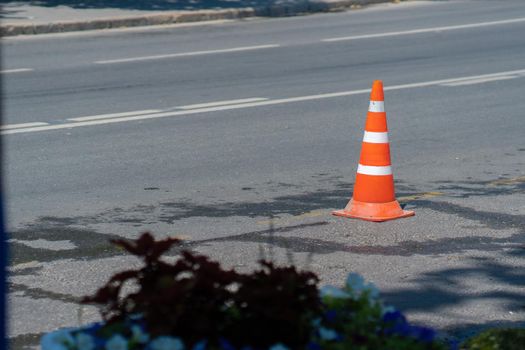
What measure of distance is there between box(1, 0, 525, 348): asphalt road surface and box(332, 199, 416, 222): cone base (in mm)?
66

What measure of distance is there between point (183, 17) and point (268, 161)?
11631 mm

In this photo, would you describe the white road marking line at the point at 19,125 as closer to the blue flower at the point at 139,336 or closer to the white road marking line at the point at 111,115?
the white road marking line at the point at 111,115

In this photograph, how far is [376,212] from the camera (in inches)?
284

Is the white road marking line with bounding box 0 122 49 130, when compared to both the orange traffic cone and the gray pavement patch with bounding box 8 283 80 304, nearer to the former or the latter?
the orange traffic cone

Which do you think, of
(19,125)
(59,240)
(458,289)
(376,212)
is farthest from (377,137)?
(19,125)

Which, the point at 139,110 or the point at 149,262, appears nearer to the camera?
the point at 149,262

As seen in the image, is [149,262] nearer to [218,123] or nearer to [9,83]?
[218,123]

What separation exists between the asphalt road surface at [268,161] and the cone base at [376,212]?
0.22 feet

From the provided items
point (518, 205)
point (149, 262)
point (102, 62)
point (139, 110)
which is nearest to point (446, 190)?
point (518, 205)

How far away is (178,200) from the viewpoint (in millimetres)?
7844

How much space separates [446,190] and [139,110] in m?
4.37

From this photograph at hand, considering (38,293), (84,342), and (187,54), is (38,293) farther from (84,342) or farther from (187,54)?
(187,54)

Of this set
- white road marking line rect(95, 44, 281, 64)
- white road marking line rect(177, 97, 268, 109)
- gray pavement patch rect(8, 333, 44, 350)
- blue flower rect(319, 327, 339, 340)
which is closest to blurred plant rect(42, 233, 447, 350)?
blue flower rect(319, 327, 339, 340)

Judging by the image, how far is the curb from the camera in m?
18.7
